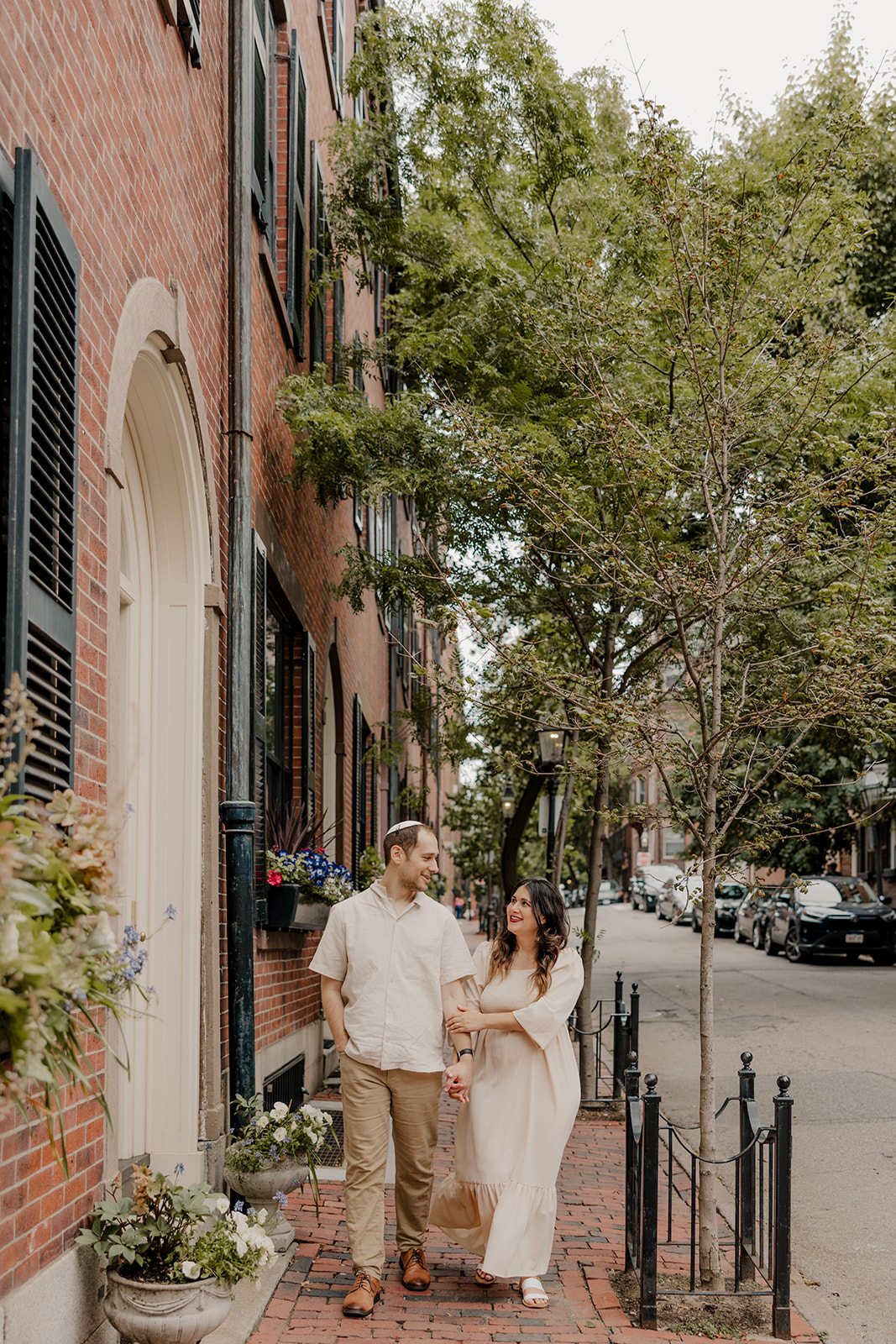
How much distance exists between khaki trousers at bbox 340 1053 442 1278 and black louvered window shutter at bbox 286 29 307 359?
225 inches

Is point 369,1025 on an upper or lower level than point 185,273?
lower

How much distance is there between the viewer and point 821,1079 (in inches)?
448

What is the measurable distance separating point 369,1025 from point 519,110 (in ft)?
24.8

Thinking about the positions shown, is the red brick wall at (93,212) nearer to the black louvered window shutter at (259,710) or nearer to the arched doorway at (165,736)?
the arched doorway at (165,736)

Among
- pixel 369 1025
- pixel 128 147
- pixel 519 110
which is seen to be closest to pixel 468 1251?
pixel 369 1025

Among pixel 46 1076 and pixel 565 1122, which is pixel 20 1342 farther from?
pixel 565 1122

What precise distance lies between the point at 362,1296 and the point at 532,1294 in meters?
0.70

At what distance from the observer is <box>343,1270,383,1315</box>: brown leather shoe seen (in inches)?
200

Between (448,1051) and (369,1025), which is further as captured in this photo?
(448,1051)

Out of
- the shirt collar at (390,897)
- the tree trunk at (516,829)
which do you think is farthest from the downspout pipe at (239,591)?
the tree trunk at (516,829)

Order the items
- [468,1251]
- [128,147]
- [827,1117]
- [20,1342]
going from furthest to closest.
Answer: [827,1117], [468,1251], [128,147], [20,1342]

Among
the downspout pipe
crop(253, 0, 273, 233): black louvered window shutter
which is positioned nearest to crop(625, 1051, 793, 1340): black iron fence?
the downspout pipe

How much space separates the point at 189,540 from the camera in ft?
21.3

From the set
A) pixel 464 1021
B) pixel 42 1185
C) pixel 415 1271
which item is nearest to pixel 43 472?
pixel 42 1185
